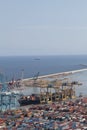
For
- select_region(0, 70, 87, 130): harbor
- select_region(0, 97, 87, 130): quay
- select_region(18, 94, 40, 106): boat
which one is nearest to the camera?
select_region(0, 97, 87, 130): quay

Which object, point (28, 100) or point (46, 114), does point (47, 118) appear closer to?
point (46, 114)

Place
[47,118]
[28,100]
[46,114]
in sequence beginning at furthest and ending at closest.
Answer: [28,100] → [46,114] → [47,118]

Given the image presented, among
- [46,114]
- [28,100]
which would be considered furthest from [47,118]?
[28,100]

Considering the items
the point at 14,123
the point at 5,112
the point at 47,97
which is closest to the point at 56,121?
the point at 14,123

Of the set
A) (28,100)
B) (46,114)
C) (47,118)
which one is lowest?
(47,118)

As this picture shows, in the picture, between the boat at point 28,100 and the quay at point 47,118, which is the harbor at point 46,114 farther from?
the boat at point 28,100

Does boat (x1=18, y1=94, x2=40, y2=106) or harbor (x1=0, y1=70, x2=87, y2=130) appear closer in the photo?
harbor (x1=0, y1=70, x2=87, y2=130)

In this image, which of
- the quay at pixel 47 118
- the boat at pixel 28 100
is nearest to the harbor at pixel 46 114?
the quay at pixel 47 118

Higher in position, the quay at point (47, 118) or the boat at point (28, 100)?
the boat at point (28, 100)

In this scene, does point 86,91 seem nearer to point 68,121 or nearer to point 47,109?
point 47,109

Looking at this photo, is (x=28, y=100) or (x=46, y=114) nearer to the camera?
(x=46, y=114)

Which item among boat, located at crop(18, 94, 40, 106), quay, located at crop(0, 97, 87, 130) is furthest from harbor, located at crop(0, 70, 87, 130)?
boat, located at crop(18, 94, 40, 106)

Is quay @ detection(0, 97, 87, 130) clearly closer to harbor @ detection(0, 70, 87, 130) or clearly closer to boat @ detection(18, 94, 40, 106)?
harbor @ detection(0, 70, 87, 130)

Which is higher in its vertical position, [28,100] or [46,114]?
[28,100]
